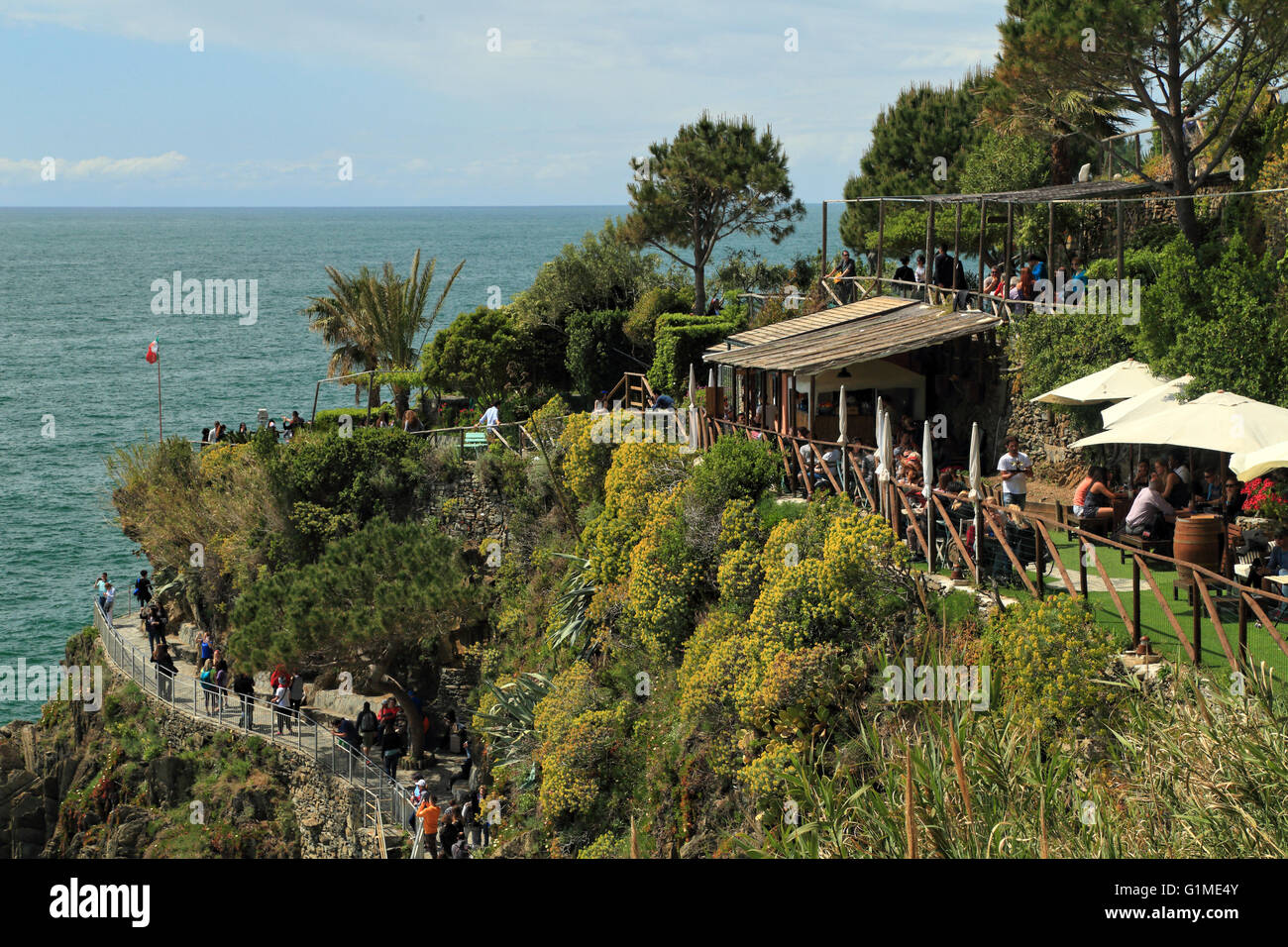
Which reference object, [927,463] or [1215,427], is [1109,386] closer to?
[1215,427]

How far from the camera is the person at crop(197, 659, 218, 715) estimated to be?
30766 millimetres

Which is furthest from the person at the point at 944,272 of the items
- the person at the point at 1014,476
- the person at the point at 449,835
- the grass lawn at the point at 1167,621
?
the person at the point at 449,835

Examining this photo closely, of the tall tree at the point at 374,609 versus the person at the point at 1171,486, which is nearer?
the person at the point at 1171,486

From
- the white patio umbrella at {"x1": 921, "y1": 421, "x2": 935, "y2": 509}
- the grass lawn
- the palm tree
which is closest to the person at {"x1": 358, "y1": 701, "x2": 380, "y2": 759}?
the palm tree

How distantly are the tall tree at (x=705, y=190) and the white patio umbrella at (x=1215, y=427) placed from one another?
2408 cm

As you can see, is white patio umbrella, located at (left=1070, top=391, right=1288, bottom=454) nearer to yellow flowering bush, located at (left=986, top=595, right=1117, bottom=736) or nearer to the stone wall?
yellow flowering bush, located at (left=986, top=595, right=1117, bottom=736)

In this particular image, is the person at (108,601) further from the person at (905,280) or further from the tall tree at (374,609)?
the person at (905,280)

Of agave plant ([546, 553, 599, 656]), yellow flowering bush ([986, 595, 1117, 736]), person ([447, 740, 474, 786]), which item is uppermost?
yellow flowering bush ([986, 595, 1117, 736])

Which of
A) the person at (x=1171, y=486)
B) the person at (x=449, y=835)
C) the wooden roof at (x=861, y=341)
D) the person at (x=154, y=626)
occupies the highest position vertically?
the wooden roof at (x=861, y=341)

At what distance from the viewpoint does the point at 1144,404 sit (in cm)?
1731

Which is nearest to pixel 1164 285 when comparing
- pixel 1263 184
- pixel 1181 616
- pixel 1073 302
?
pixel 1073 302

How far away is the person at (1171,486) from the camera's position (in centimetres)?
1544

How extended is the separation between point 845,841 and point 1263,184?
61.9 feet

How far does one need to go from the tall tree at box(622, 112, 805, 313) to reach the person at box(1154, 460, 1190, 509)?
24.1 meters
